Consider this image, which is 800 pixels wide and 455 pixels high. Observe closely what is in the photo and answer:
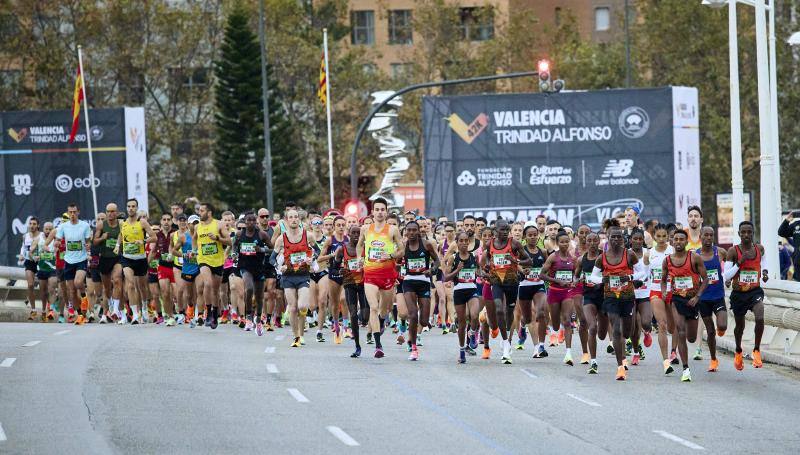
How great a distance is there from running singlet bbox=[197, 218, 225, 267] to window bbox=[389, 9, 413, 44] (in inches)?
2333

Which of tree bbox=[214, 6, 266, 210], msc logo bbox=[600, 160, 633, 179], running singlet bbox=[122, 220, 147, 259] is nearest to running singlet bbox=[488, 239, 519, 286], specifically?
running singlet bbox=[122, 220, 147, 259]

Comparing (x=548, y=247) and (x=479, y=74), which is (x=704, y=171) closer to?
(x=479, y=74)

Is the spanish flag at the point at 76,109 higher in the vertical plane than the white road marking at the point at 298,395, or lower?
higher

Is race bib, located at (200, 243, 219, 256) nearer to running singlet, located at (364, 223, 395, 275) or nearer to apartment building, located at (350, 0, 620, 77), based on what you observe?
running singlet, located at (364, 223, 395, 275)

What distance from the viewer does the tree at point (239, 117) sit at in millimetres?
68750

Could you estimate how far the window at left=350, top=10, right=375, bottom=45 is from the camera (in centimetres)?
9800

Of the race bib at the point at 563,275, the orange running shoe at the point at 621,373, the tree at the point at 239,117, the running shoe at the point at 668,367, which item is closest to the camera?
the orange running shoe at the point at 621,373

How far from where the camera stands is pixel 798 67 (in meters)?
67.9

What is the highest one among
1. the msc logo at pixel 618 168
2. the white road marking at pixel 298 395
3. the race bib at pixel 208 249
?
the msc logo at pixel 618 168

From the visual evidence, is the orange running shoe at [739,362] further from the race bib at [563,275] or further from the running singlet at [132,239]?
the running singlet at [132,239]

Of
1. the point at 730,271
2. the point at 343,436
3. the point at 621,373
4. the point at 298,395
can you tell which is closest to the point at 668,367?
the point at 621,373

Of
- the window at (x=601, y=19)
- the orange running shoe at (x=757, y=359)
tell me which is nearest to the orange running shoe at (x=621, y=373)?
the orange running shoe at (x=757, y=359)

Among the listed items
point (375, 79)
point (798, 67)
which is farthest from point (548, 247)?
point (375, 79)

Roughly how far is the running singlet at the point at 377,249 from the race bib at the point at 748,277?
179 inches
